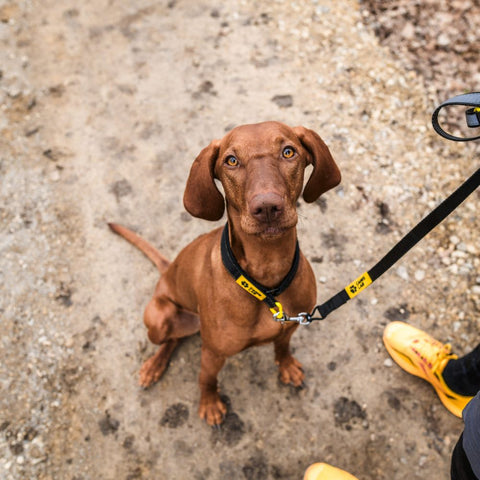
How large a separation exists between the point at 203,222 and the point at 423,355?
2.01 m

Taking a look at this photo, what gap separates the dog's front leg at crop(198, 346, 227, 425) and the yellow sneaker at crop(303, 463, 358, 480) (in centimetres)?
70

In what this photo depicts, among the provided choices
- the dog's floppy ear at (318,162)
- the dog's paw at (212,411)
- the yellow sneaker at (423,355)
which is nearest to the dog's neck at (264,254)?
the dog's floppy ear at (318,162)

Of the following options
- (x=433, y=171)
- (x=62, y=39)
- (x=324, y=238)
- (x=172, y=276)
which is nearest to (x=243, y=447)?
(x=172, y=276)

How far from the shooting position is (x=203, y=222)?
154 inches

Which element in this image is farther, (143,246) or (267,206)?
(143,246)

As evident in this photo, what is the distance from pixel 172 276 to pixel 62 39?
3.49 m

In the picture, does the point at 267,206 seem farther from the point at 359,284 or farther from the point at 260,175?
the point at 359,284

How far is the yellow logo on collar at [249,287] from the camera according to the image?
231 cm

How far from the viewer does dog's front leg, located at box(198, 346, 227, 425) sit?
9.40 ft

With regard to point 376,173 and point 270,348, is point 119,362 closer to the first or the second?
point 270,348

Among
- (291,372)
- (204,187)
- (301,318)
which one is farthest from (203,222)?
(301,318)

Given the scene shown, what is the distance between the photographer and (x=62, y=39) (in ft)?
16.3

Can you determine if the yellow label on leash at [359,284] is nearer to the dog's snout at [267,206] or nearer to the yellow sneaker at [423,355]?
the dog's snout at [267,206]

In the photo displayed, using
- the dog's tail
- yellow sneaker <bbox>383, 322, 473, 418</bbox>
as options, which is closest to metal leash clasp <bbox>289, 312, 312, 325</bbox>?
yellow sneaker <bbox>383, 322, 473, 418</bbox>
